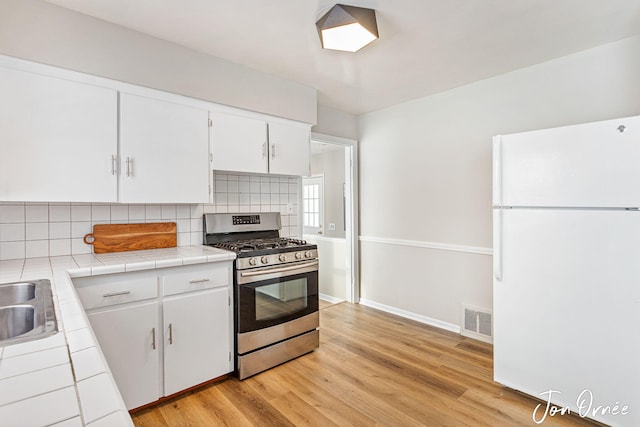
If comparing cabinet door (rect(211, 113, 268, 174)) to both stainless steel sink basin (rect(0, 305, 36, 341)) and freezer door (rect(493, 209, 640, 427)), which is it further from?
freezer door (rect(493, 209, 640, 427))

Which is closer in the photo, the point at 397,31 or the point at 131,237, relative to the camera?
the point at 397,31

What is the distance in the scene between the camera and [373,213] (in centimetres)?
392

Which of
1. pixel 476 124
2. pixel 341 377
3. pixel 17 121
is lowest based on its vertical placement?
pixel 341 377

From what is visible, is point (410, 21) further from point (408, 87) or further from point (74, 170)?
point (74, 170)

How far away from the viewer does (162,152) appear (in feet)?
7.33

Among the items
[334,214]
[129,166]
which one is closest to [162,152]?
[129,166]

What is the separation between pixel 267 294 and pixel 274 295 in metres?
0.07

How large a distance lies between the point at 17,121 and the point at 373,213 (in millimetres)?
3197

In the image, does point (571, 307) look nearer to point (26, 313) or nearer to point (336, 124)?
point (26, 313)

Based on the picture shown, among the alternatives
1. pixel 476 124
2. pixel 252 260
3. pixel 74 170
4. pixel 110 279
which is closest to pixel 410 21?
pixel 476 124

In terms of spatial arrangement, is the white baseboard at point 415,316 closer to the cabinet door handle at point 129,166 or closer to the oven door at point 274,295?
the oven door at point 274,295

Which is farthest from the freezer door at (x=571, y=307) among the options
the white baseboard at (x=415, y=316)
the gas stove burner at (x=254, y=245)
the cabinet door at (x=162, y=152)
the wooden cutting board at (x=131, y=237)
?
the wooden cutting board at (x=131, y=237)

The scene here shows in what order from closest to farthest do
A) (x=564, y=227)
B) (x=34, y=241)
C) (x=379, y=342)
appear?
(x=564, y=227) → (x=34, y=241) → (x=379, y=342)

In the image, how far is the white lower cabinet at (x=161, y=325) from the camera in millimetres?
1830
